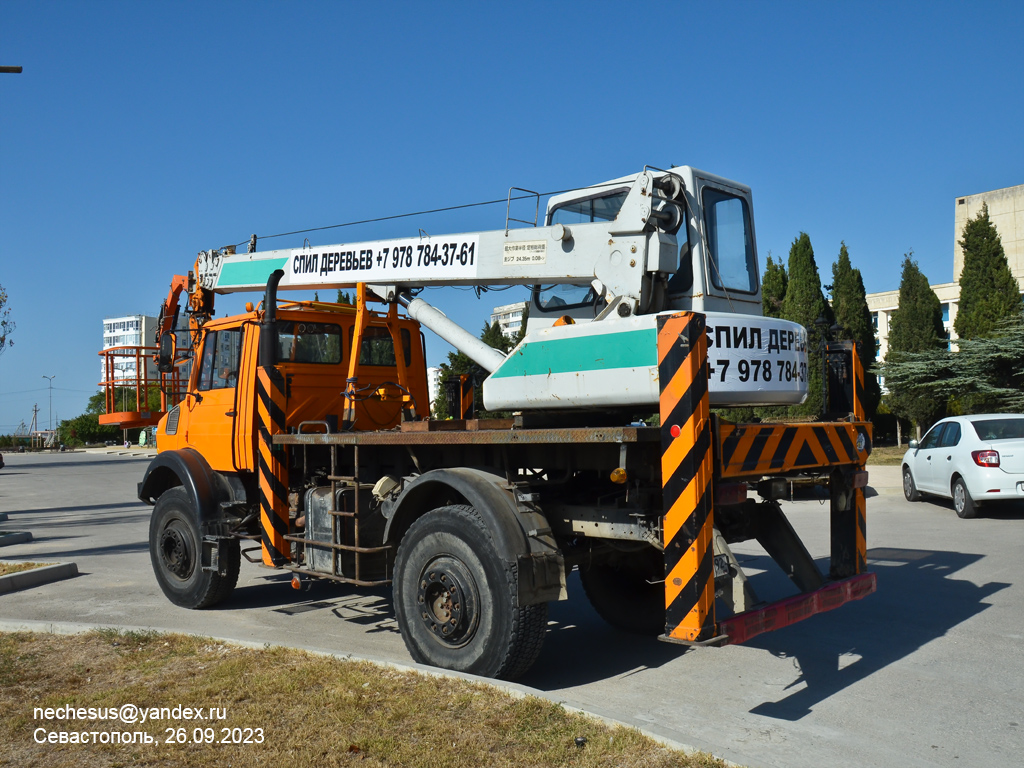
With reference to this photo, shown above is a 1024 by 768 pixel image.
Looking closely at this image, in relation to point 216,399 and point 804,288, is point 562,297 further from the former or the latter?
point 804,288

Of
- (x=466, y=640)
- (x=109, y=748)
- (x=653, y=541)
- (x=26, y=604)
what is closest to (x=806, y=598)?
(x=653, y=541)

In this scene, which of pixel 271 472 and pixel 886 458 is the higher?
pixel 271 472

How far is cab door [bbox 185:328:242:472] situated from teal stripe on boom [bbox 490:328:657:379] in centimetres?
314

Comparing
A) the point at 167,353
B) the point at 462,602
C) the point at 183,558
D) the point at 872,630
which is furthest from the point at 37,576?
the point at 872,630

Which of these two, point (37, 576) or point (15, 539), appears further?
point (15, 539)

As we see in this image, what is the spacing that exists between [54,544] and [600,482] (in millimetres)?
10258

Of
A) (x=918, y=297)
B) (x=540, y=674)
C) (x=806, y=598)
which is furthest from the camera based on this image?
(x=918, y=297)

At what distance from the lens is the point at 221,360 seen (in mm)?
8172

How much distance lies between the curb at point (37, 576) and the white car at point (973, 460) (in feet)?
40.5

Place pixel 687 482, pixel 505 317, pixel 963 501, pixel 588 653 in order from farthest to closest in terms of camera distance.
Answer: pixel 505 317, pixel 963 501, pixel 588 653, pixel 687 482

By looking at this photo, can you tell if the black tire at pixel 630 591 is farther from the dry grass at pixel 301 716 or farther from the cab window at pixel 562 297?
the dry grass at pixel 301 716

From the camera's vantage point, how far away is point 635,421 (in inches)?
232

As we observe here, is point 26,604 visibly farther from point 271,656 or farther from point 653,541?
point 653,541

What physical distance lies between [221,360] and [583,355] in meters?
4.26
